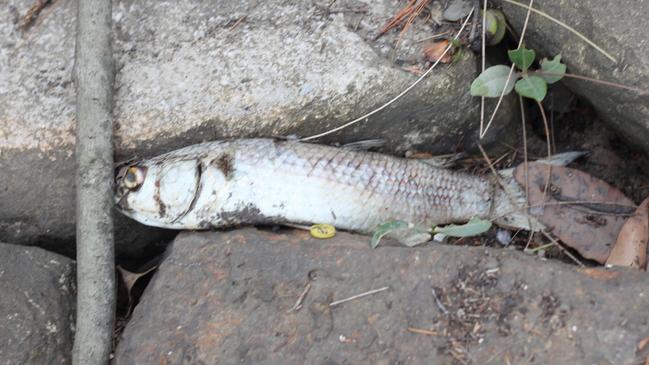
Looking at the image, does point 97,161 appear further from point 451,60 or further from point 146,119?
point 451,60

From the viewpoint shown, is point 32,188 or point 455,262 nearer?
point 455,262

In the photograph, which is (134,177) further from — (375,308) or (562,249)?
(562,249)

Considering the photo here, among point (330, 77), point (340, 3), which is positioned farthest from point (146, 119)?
point (340, 3)

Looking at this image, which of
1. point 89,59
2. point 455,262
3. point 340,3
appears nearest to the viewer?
point 455,262

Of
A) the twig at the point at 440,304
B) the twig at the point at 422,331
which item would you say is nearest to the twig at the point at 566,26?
the twig at the point at 440,304

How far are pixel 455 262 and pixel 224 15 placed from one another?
162cm

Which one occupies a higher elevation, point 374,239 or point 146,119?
point 146,119

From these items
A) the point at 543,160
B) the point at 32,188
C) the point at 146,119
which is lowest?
the point at 543,160

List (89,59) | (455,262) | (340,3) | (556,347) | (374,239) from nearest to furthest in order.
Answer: (556,347) → (455,262) → (374,239) → (89,59) → (340,3)

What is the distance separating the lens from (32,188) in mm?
3250

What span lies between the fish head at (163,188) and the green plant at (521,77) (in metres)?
1.31

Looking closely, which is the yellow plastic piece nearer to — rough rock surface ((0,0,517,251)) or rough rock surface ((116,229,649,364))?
rough rock surface ((116,229,649,364))

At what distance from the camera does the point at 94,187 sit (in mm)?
3094

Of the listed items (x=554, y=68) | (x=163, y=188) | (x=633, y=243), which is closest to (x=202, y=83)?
(x=163, y=188)
